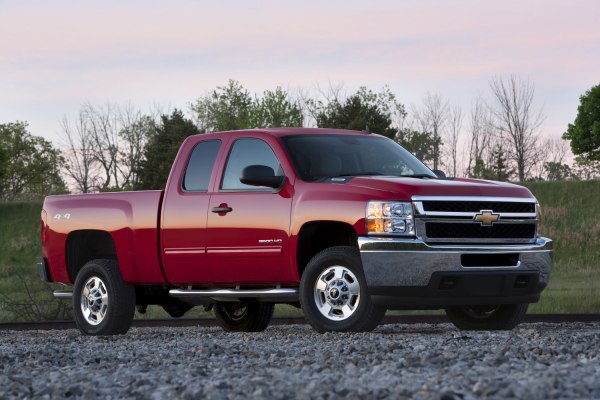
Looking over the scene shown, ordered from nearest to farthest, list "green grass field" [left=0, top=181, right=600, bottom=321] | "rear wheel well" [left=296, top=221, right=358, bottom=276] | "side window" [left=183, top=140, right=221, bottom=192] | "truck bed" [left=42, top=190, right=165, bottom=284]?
"rear wheel well" [left=296, top=221, right=358, bottom=276], "side window" [left=183, top=140, right=221, bottom=192], "truck bed" [left=42, top=190, right=165, bottom=284], "green grass field" [left=0, top=181, right=600, bottom=321]

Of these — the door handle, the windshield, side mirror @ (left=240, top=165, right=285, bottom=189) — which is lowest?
the door handle

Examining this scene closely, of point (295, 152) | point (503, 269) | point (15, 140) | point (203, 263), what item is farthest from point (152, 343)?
point (15, 140)

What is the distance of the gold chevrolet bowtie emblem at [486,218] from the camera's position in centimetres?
1089

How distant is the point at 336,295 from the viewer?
10.9 meters

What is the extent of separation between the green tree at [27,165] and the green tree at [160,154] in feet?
58.2

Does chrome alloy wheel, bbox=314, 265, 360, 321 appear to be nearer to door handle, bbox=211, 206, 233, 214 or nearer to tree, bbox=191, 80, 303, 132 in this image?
door handle, bbox=211, 206, 233, 214

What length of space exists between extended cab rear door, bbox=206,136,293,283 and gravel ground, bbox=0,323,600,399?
2.94ft

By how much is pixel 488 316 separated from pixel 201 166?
3.37 m

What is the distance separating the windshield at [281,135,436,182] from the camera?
38.0 feet

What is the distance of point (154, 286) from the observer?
13055mm

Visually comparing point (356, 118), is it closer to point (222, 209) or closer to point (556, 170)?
point (556, 170)

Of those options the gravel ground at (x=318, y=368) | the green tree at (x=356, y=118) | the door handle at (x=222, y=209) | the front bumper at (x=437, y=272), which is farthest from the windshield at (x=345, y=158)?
the green tree at (x=356, y=118)

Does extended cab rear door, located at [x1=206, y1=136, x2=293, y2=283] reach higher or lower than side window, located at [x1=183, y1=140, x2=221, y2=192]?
lower

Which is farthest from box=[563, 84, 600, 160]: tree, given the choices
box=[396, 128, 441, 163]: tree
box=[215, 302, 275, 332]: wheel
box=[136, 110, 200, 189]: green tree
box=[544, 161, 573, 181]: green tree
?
box=[215, 302, 275, 332]: wheel
